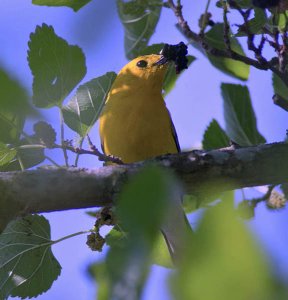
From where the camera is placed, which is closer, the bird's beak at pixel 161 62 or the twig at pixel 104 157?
the twig at pixel 104 157

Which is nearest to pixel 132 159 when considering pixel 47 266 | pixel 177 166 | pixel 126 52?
pixel 126 52

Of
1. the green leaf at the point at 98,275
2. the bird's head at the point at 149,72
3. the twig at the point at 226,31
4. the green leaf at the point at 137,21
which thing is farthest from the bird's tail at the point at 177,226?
the bird's head at the point at 149,72

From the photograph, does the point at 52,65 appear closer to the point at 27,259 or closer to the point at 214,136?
the point at 27,259

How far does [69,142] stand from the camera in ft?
10.2

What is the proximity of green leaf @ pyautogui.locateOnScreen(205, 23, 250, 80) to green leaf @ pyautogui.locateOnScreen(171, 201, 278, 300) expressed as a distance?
359 centimetres

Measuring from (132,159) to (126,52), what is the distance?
93 centimetres

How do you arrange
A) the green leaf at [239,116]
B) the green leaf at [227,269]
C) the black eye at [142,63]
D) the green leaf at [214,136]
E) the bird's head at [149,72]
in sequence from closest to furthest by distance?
1. the green leaf at [227,269]
2. the green leaf at [239,116]
3. the green leaf at [214,136]
4. the bird's head at [149,72]
5. the black eye at [142,63]

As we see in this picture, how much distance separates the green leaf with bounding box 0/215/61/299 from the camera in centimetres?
342

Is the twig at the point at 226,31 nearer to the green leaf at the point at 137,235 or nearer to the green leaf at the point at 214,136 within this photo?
the green leaf at the point at 214,136

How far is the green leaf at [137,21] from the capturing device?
3914 millimetres

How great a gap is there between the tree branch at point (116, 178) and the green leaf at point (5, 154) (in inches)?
32.2

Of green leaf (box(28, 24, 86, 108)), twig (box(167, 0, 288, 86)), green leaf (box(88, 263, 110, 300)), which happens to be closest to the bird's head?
twig (box(167, 0, 288, 86))

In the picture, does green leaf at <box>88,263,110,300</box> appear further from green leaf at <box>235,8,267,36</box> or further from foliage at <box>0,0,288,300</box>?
green leaf at <box>235,8,267,36</box>

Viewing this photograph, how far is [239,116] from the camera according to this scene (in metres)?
4.43
